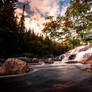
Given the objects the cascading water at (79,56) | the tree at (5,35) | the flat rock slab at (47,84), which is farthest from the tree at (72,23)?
the tree at (5,35)

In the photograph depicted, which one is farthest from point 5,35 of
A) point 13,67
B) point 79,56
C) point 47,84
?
point 47,84

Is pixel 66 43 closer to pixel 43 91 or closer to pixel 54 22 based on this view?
pixel 54 22

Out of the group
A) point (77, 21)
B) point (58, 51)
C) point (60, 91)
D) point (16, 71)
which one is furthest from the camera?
point (58, 51)

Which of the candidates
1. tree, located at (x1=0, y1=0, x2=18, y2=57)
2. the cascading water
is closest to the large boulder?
the cascading water

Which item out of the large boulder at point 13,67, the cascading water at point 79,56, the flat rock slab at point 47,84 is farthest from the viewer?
the cascading water at point 79,56

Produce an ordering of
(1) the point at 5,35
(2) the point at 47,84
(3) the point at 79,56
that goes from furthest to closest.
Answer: (1) the point at 5,35
(3) the point at 79,56
(2) the point at 47,84

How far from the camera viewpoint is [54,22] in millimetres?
5414

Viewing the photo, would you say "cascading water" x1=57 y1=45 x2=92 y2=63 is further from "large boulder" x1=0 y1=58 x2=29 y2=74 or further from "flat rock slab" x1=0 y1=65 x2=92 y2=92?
"flat rock slab" x1=0 y1=65 x2=92 y2=92

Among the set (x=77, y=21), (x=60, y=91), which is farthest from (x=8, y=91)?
(x=77, y=21)

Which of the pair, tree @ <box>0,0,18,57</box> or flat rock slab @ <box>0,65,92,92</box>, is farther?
tree @ <box>0,0,18,57</box>

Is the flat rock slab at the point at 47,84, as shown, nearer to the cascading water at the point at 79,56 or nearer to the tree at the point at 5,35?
the cascading water at the point at 79,56

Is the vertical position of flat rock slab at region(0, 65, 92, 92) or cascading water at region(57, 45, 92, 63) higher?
cascading water at region(57, 45, 92, 63)

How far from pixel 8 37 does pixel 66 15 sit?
2752 cm

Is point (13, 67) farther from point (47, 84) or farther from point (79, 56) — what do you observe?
point (79, 56)
